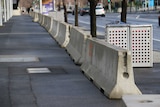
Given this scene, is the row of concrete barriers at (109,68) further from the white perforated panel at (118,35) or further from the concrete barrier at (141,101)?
the concrete barrier at (141,101)

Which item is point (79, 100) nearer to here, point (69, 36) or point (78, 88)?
point (78, 88)

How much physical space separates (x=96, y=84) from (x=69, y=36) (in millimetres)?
9146

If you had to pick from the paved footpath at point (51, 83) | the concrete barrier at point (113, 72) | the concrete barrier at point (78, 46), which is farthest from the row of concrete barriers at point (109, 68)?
the concrete barrier at point (78, 46)

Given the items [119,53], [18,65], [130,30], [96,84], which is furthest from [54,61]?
[119,53]

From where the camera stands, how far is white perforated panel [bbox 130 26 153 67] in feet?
45.4

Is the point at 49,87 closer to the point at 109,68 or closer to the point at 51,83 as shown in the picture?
the point at 51,83

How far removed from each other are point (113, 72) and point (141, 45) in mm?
4633

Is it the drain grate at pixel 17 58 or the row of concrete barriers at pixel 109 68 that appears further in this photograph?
the drain grate at pixel 17 58

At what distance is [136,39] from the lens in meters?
14.1

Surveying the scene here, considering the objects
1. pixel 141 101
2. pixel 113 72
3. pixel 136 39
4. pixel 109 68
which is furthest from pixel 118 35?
pixel 141 101

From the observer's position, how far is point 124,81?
9273mm

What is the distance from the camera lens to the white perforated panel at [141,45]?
13.9 m

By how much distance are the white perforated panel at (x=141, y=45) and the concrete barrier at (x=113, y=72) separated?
2699 millimetres

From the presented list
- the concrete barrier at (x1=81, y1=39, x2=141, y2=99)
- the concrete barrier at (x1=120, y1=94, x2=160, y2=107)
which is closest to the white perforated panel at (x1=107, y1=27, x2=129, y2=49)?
the concrete barrier at (x1=81, y1=39, x2=141, y2=99)
